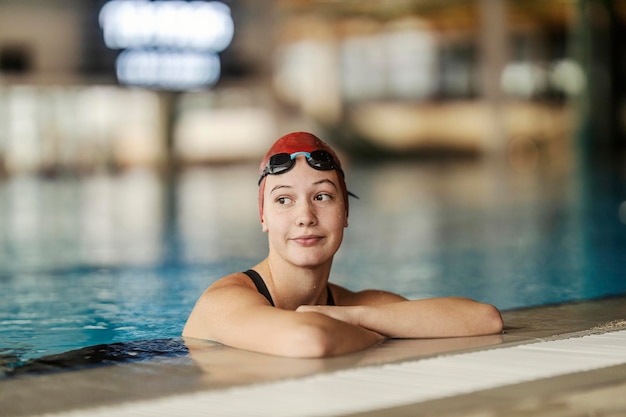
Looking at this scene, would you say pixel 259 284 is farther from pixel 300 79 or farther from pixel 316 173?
pixel 300 79

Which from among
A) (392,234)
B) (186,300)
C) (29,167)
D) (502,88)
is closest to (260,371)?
(186,300)

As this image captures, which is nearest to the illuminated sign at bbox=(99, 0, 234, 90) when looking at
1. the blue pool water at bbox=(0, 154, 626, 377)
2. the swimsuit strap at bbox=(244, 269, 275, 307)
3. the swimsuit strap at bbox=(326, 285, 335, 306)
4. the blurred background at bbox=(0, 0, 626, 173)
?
the blurred background at bbox=(0, 0, 626, 173)

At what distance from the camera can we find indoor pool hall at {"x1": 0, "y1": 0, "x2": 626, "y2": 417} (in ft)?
9.51

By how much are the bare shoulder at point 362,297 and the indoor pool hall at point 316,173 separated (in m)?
0.34

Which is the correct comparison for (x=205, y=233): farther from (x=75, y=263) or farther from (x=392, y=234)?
(x=75, y=263)

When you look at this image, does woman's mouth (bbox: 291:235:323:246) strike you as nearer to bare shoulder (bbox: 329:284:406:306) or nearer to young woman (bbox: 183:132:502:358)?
young woman (bbox: 183:132:502:358)

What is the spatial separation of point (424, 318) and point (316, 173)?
0.63 m

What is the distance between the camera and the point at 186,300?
5984 mm

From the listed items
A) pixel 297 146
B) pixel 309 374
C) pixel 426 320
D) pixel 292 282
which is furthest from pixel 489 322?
pixel 309 374

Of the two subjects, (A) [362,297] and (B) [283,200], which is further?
(A) [362,297]

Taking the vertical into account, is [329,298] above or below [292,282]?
below

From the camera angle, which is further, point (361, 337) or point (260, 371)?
point (361, 337)

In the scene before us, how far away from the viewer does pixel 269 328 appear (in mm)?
3355

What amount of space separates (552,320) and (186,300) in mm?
2442
